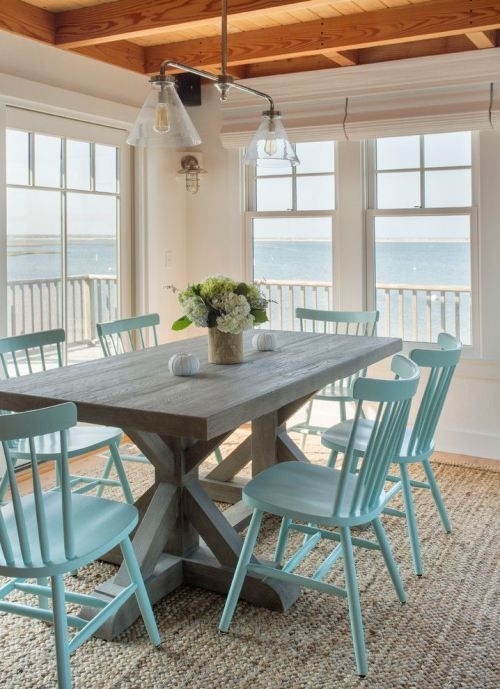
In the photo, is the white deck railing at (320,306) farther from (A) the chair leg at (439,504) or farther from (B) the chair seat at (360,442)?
(A) the chair leg at (439,504)

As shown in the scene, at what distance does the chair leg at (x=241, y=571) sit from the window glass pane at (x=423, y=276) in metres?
2.54

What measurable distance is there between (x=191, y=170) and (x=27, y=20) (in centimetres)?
161

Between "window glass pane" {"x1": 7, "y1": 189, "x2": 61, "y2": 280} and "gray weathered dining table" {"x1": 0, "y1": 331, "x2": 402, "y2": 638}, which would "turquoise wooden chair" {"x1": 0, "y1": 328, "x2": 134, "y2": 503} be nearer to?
"gray weathered dining table" {"x1": 0, "y1": 331, "x2": 402, "y2": 638}

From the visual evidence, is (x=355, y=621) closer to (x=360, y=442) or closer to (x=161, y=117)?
(x=360, y=442)

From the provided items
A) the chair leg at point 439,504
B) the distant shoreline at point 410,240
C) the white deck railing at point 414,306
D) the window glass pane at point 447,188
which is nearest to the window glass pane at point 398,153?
the window glass pane at point 447,188

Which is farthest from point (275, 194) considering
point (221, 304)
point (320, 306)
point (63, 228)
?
point (221, 304)

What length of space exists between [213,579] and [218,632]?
0.90ft

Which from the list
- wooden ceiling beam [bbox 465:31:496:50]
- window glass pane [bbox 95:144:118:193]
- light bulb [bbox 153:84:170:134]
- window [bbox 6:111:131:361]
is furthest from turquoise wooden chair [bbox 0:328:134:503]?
wooden ceiling beam [bbox 465:31:496:50]

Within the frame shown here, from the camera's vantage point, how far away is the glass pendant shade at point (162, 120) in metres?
2.45

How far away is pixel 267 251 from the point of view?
16.6 ft

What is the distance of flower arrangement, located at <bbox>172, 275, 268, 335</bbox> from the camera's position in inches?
109

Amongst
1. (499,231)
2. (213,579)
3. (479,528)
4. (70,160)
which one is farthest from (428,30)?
(213,579)

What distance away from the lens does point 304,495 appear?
2.33 m

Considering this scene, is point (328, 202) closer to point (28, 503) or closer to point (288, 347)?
point (288, 347)
